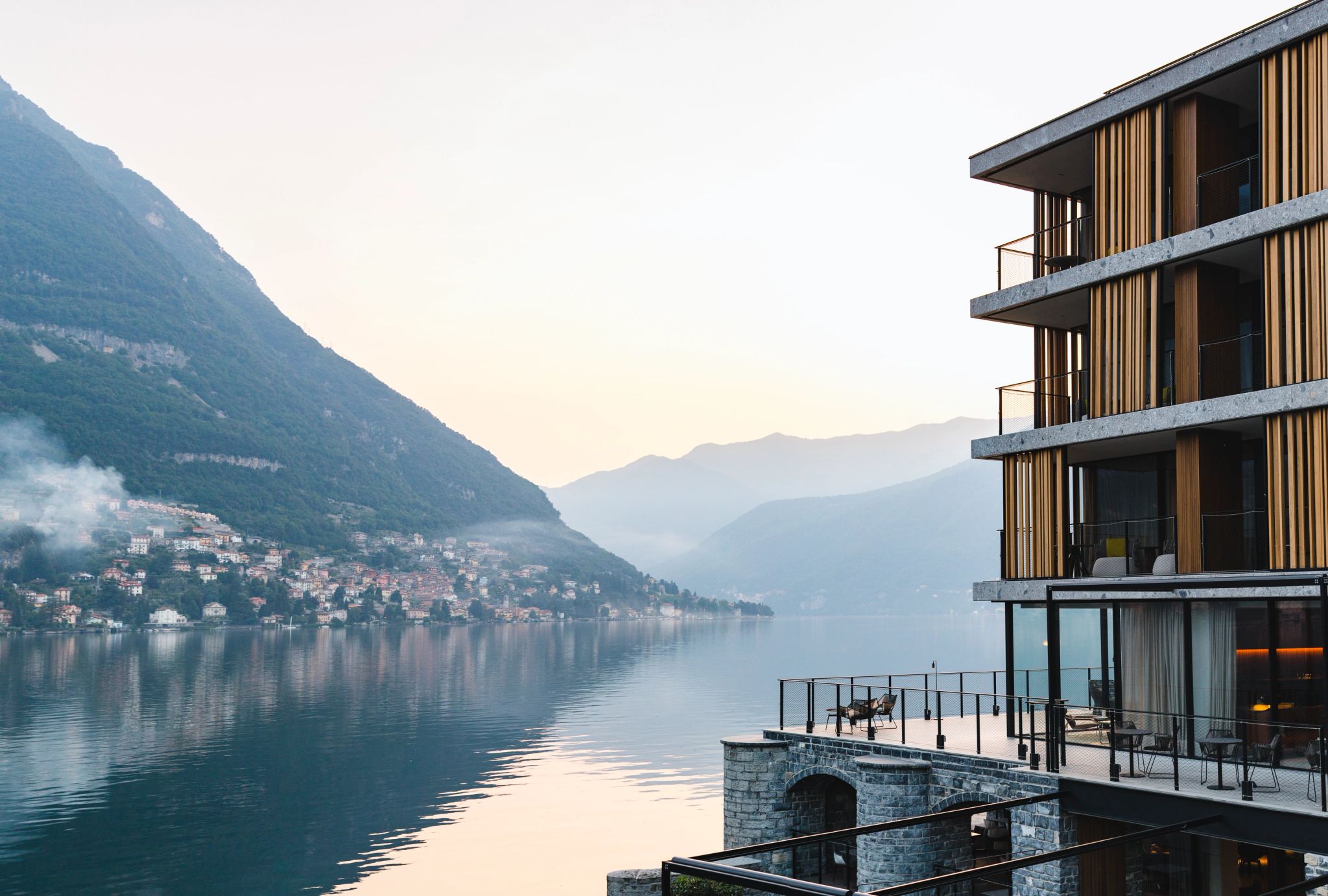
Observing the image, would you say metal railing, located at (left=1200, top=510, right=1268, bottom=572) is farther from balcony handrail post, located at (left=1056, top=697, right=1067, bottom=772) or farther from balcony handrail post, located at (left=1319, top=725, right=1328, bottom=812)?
balcony handrail post, located at (left=1319, top=725, right=1328, bottom=812)

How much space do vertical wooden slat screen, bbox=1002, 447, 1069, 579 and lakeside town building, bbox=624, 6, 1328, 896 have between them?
0.21ft

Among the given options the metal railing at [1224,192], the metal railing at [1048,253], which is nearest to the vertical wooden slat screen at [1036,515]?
the metal railing at [1048,253]

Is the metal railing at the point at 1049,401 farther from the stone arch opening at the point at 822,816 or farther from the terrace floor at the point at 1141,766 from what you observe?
the stone arch opening at the point at 822,816

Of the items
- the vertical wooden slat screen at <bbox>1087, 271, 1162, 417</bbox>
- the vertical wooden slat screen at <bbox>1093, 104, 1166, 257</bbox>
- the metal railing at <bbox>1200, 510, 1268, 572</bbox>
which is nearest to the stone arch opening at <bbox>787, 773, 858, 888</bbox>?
the metal railing at <bbox>1200, 510, 1268, 572</bbox>

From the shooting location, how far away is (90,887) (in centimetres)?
3669

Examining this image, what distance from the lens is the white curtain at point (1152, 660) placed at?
23562 mm

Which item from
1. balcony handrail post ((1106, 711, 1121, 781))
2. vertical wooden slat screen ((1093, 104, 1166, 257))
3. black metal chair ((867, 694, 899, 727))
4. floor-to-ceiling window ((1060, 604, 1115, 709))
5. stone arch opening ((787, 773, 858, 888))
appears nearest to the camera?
balcony handrail post ((1106, 711, 1121, 781))

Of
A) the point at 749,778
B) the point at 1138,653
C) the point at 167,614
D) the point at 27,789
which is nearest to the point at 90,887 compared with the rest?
the point at 27,789

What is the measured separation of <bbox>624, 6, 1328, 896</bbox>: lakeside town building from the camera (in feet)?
69.4

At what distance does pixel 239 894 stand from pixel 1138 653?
28075mm

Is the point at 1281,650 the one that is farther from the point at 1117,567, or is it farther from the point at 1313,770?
the point at 1117,567

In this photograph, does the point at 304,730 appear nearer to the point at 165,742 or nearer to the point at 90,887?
the point at 165,742

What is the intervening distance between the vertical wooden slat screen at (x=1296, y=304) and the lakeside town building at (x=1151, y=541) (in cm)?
4

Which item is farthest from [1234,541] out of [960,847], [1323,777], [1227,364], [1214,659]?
[960,847]
